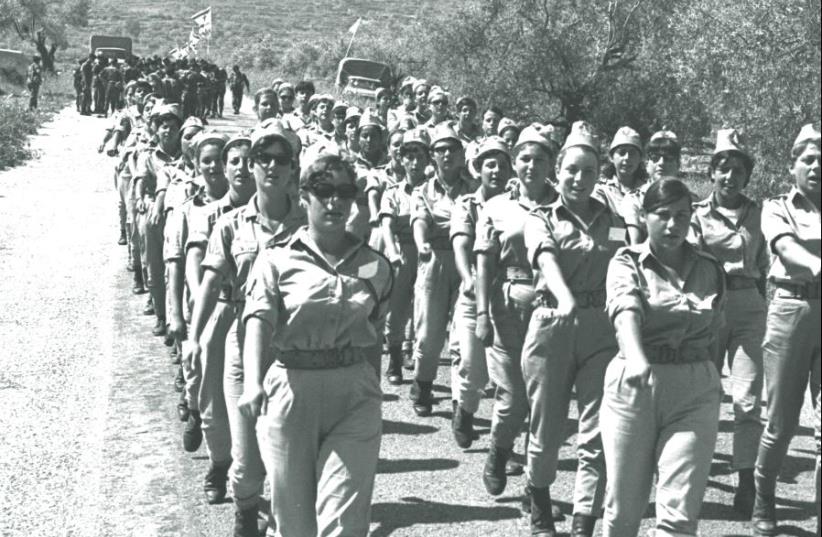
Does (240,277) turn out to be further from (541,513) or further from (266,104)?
(266,104)

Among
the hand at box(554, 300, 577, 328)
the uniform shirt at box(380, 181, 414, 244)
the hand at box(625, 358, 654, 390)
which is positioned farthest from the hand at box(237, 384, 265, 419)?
the uniform shirt at box(380, 181, 414, 244)

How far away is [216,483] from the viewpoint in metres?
7.67

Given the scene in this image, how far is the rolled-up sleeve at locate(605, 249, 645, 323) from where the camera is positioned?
18.1 feet

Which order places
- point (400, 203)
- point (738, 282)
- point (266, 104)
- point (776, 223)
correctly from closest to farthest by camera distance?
point (776, 223) < point (738, 282) < point (400, 203) < point (266, 104)

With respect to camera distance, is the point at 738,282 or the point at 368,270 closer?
the point at 368,270

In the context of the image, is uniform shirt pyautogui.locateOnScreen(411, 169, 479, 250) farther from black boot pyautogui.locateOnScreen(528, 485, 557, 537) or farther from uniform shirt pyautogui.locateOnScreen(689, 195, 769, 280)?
black boot pyautogui.locateOnScreen(528, 485, 557, 537)

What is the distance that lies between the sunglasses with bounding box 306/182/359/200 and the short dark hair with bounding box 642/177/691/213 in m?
1.26

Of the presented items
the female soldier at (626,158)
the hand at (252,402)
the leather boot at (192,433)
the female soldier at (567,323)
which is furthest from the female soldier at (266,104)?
the hand at (252,402)

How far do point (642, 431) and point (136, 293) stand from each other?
9.91 m

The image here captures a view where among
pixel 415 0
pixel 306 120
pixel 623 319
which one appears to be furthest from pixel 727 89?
pixel 415 0

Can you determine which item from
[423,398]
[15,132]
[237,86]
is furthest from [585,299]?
[237,86]

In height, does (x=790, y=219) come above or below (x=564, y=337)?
above

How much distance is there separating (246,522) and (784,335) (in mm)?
2847

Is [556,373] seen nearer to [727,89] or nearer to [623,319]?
[623,319]
